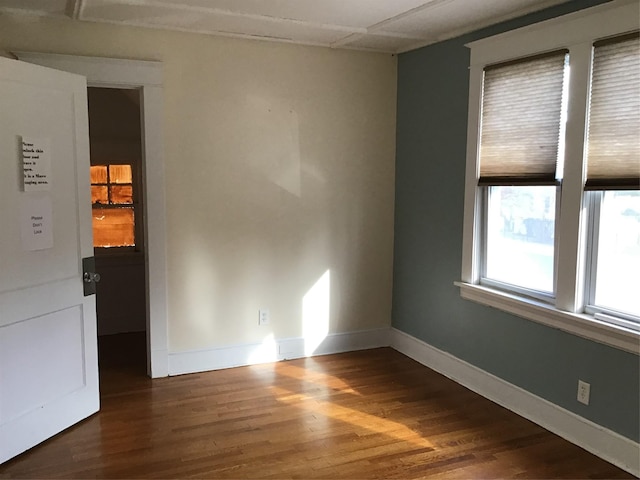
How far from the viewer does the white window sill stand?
9.21 feet

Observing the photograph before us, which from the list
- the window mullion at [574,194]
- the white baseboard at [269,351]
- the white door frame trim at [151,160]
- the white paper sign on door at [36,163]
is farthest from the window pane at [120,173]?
the window mullion at [574,194]

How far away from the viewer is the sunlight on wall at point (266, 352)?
4344mm

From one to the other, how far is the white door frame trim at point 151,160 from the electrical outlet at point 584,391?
8.83 ft

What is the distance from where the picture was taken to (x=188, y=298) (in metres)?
4.09

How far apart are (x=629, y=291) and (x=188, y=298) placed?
9.22 ft

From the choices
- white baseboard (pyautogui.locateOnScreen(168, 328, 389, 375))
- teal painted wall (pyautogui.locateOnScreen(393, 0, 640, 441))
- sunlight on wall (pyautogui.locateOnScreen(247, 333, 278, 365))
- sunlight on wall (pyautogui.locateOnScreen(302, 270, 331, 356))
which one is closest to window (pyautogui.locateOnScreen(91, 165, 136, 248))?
white baseboard (pyautogui.locateOnScreen(168, 328, 389, 375))

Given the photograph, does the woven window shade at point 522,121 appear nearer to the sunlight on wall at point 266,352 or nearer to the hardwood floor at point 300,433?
the hardwood floor at point 300,433

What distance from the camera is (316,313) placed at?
14.9 feet

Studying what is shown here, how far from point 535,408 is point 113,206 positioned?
4.00m

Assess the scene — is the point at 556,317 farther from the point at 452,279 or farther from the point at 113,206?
the point at 113,206

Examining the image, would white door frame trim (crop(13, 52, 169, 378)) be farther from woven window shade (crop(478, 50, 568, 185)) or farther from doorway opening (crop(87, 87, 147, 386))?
woven window shade (crop(478, 50, 568, 185))

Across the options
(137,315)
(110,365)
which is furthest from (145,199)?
(137,315)

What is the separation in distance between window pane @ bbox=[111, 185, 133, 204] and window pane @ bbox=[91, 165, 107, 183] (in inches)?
4.5

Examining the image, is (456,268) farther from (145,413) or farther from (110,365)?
(110,365)
